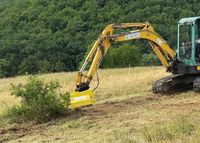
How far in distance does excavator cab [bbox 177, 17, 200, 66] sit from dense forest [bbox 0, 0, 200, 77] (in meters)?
45.1

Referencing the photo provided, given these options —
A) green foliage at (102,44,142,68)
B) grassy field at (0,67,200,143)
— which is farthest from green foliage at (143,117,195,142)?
green foliage at (102,44,142,68)

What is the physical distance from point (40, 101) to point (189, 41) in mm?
5925

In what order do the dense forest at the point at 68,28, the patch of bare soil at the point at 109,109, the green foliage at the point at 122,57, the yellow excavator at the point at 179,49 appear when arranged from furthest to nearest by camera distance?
the green foliage at the point at 122,57 → the dense forest at the point at 68,28 → the yellow excavator at the point at 179,49 → the patch of bare soil at the point at 109,109

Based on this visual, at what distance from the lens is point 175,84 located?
635 inches

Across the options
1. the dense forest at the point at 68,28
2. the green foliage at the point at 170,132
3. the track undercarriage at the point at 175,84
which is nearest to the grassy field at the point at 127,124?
the green foliage at the point at 170,132

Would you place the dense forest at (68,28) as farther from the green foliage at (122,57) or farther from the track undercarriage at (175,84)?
the track undercarriage at (175,84)

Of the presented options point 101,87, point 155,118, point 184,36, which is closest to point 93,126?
point 155,118

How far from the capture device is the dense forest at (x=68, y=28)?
2721 inches

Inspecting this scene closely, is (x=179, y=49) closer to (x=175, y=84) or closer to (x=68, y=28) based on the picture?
(x=175, y=84)

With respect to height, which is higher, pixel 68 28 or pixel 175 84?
pixel 175 84

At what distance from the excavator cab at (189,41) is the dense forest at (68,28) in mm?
45097

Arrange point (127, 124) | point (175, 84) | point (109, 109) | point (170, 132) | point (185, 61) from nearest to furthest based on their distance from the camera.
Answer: point (170, 132)
point (127, 124)
point (109, 109)
point (185, 61)
point (175, 84)

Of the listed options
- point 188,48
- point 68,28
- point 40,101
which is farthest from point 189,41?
point 68,28

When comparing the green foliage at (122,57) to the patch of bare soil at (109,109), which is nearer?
the patch of bare soil at (109,109)
